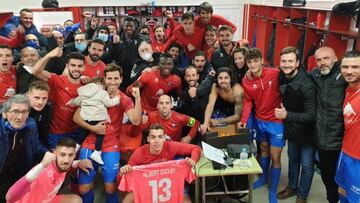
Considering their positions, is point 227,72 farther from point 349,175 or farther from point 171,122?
point 349,175

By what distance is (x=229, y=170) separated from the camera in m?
2.99

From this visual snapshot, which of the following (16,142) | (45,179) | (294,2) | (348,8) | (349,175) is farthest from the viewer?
(294,2)

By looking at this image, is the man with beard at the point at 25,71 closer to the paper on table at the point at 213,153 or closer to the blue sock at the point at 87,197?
the blue sock at the point at 87,197

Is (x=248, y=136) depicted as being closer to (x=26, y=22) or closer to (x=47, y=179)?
(x=47, y=179)

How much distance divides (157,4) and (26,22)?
18.9 ft

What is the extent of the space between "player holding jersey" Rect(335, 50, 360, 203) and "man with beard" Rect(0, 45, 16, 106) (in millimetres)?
3320

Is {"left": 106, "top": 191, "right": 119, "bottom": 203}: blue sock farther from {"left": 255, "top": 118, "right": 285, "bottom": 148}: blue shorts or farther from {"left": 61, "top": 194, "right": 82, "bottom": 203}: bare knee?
Result: {"left": 255, "top": 118, "right": 285, "bottom": 148}: blue shorts

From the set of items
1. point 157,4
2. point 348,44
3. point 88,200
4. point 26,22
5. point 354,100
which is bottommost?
point 88,200

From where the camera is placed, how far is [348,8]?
498 centimetres

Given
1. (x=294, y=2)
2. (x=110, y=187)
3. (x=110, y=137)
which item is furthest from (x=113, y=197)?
(x=294, y=2)

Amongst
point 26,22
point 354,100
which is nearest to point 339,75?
point 354,100

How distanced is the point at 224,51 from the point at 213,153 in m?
1.79

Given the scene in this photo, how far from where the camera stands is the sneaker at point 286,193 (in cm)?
366

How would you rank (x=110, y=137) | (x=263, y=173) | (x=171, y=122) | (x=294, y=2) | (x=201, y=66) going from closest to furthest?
1. (x=110, y=137)
2. (x=171, y=122)
3. (x=263, y=173)
4. (x=201, y=66)
5. (x=294, y=2)
